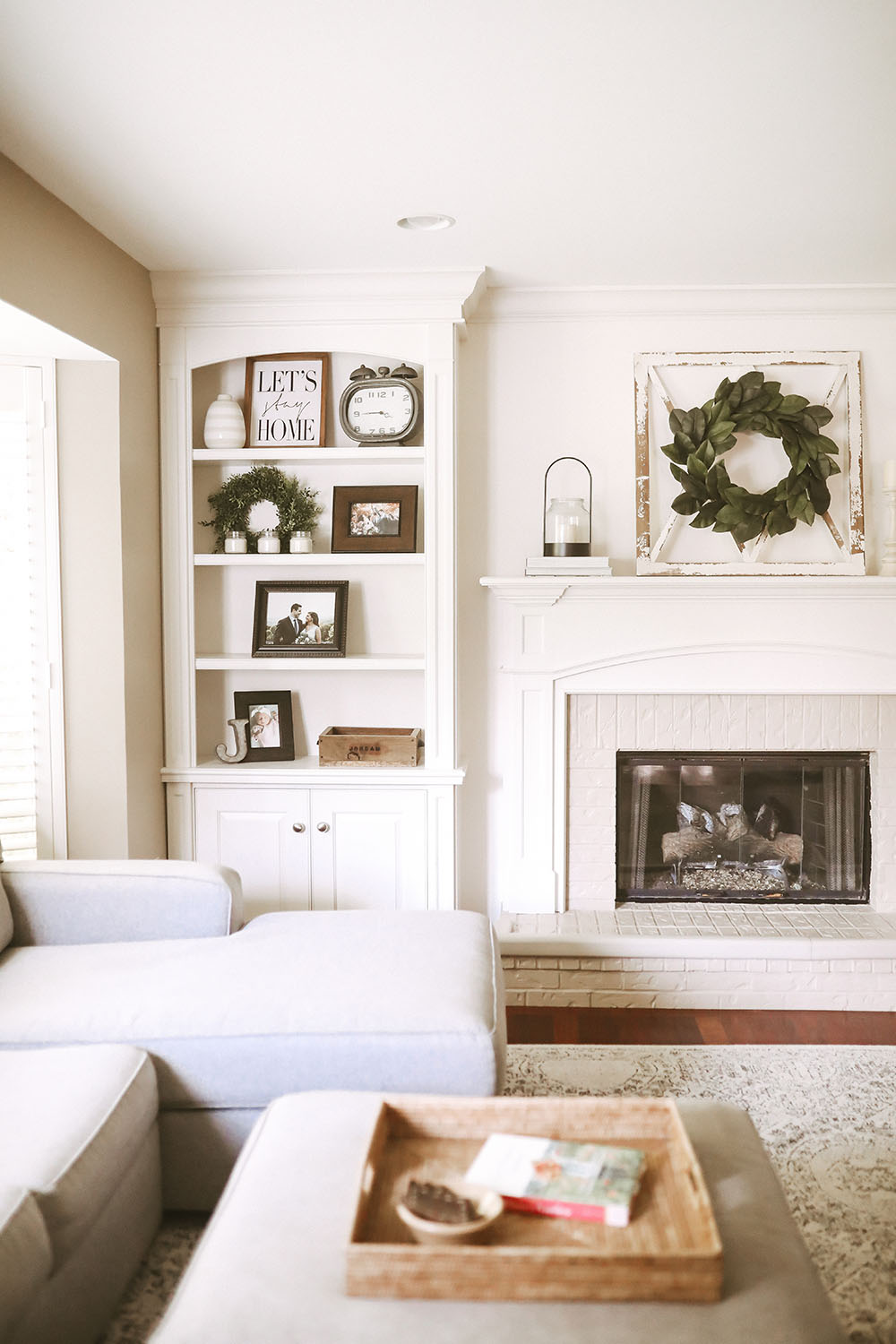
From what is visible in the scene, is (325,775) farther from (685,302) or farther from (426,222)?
(685,302)

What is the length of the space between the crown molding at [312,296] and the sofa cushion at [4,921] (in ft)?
6.77

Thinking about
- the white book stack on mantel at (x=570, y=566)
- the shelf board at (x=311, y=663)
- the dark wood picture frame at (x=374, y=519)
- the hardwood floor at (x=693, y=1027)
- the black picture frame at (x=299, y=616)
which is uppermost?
the dark wood picture frame at (x=374, y=519)

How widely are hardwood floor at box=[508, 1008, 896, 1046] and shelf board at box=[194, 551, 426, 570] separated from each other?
61.8 inches

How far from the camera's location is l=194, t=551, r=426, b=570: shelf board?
141 inches

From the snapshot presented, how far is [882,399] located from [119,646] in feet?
9.14

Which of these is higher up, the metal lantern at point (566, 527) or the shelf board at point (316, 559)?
the metal lantern at point (566, 527)

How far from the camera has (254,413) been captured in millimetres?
3750

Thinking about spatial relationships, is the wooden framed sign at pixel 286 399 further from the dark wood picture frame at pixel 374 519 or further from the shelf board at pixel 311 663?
the shelf board at pixel 311 663

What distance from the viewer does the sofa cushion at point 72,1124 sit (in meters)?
1.58

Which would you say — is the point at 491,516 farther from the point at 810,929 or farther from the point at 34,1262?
the point at 34,1262

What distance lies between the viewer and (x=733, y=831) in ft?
12.7

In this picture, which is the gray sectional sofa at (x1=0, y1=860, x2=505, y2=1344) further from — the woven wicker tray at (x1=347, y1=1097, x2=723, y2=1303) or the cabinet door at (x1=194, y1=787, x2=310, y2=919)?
the cabinet door at (x1=194, y1=787, x2=310, y2=919)

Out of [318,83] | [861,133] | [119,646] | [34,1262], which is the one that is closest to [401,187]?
[318,83]

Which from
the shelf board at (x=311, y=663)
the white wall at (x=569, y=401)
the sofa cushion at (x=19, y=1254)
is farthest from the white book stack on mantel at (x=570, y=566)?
the sofa cushion at (x=19, y=1254)
